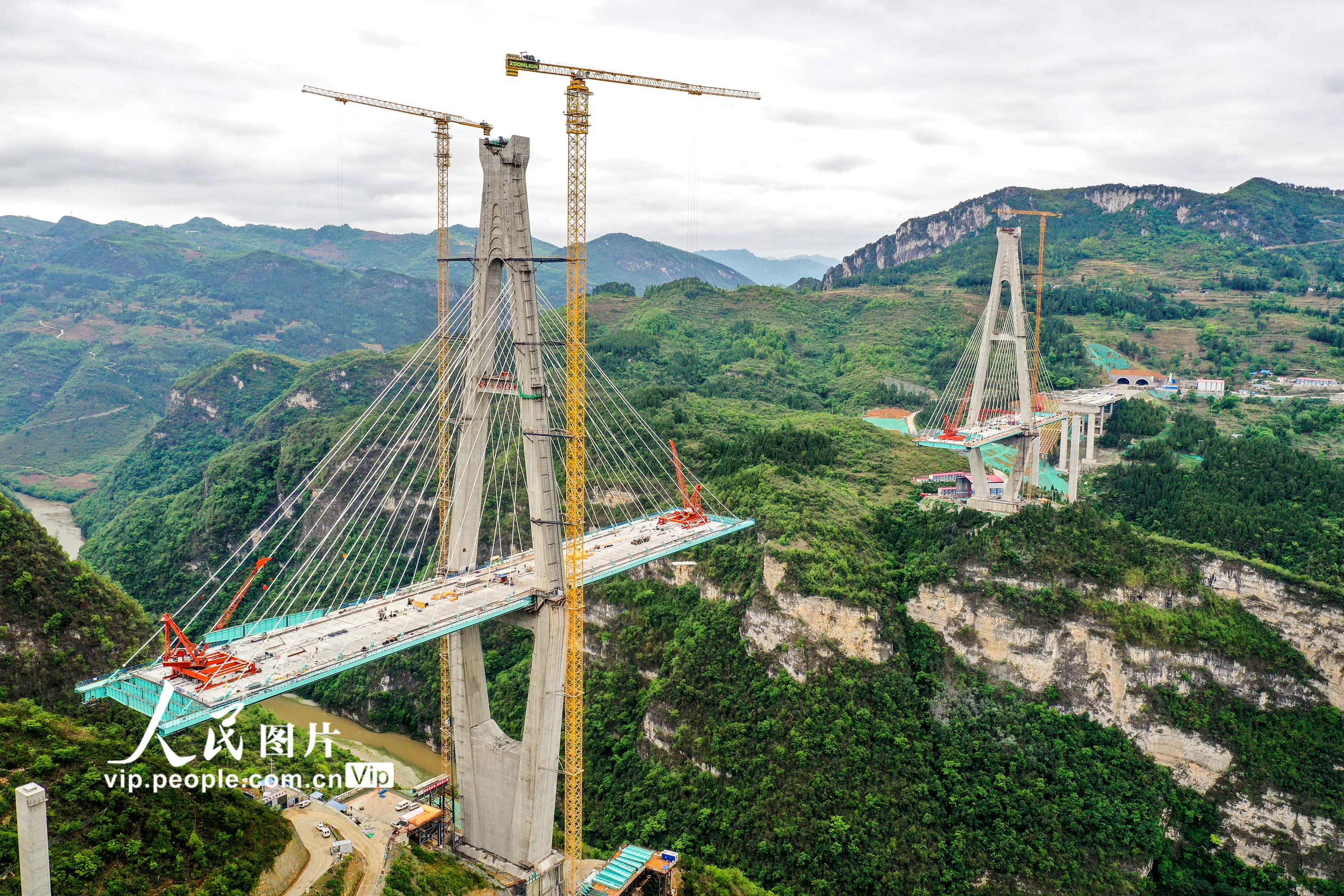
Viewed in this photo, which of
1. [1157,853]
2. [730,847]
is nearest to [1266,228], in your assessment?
[1157,853]

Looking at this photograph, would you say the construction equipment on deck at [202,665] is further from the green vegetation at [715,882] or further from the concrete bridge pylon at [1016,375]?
the concrete bridge pylon at [1016,375]

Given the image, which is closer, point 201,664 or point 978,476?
point 201,664

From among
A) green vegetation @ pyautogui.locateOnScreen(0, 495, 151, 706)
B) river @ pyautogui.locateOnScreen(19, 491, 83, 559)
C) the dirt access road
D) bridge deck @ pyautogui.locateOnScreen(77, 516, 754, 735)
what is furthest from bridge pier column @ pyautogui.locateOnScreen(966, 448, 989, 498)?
river @ pyautogui.locateOnScreen(19, 491, 83, 559)

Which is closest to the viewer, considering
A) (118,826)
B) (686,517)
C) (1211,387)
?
(118,826)

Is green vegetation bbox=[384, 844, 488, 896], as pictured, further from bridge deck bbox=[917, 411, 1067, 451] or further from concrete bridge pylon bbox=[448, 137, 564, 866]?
bridge deck bbox=[917, 411, 1067, 451]

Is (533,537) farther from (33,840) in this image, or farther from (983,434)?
(983,434)

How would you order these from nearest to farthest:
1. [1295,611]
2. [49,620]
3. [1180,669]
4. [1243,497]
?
1. [49,620]
2. [1295,611]
3. [1180,669]
4. [1243,497]

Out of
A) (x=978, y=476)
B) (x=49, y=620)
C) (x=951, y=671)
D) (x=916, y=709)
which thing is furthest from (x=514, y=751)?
(x=978, y=476)
